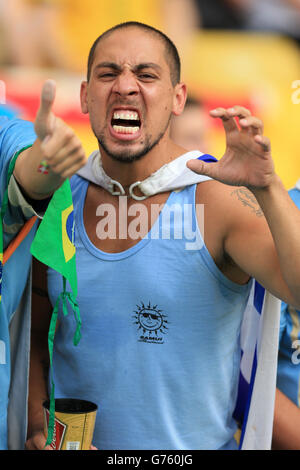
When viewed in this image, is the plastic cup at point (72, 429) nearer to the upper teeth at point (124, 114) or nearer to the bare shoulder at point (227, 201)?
the bare shoulder at point (227, 201)

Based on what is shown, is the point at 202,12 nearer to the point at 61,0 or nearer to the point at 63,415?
the point at 61,0

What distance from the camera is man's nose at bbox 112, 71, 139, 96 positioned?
194 centimetres

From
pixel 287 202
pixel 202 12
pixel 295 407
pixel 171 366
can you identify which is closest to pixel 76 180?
pixel 171 366

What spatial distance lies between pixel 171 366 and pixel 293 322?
45cm

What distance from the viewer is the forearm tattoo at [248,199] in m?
1.83

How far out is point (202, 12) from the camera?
493 centimetres

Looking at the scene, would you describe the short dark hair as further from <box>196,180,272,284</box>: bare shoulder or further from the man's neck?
<box>196,180,272,284</box>: bare shoulder

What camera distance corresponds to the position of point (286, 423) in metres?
2.14

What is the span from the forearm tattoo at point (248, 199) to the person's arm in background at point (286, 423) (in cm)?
65

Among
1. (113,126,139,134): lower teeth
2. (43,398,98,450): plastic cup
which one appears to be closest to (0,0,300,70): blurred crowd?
(113,126,139,134): lower teeth

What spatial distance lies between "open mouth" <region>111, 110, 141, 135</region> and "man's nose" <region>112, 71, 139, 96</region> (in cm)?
5

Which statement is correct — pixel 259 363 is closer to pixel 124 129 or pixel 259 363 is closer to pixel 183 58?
pixel 124 129

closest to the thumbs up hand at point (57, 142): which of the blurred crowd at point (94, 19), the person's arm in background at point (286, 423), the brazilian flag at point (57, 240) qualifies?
the brazilian flag at point (57, 240)

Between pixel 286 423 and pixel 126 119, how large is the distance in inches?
40.7
